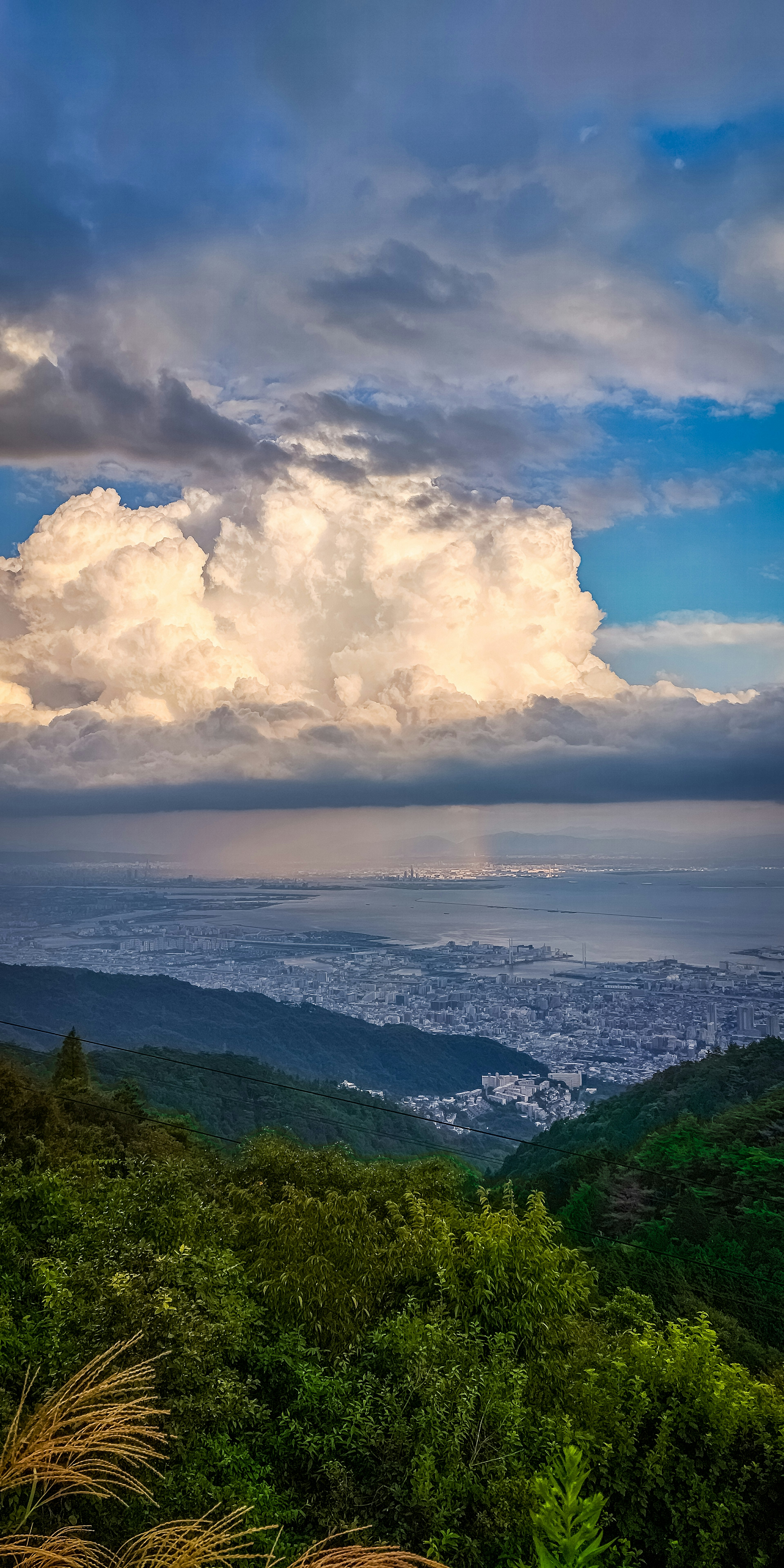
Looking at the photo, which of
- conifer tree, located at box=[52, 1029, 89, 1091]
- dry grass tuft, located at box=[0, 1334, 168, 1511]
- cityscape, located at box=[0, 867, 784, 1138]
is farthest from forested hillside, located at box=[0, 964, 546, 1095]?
dry grass tuft, located at box=[0, 1334, 168, 1511]

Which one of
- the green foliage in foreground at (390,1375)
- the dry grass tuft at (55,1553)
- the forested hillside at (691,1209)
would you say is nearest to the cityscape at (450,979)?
the forested hillside at (691,1209)

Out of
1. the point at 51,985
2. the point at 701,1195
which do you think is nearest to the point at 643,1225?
the point at 701,1195

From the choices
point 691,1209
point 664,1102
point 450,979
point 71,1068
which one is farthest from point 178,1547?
point 450,979

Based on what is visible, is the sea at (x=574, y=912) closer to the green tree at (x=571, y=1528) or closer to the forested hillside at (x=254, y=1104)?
the forested hillside at (x=254, y=1104)

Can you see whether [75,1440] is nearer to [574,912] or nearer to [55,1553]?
[55,1553]

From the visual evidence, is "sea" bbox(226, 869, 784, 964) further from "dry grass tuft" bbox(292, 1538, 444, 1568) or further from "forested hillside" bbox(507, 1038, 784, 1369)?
"dry grass tuft" bbox(292, 1538, 444, 1568)

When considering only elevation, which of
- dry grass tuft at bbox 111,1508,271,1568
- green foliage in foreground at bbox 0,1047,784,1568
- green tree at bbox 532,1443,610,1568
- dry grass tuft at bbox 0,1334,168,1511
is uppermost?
dry grass tuft at bbox 0,1334,168,1511
